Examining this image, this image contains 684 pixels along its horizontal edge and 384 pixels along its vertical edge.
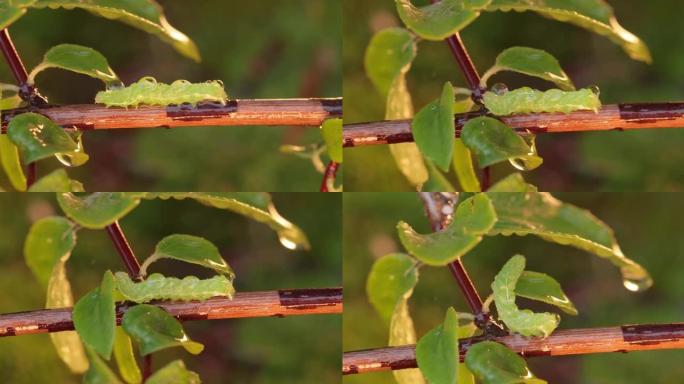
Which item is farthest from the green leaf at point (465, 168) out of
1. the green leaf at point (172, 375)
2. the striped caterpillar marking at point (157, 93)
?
the green leaf at point (172, 375)

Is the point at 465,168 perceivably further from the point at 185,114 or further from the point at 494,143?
the point at 185,114

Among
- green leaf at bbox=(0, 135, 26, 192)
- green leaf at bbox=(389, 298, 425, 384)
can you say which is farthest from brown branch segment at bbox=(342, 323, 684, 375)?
green leaf at bbox=(0, 135, 26, 192)

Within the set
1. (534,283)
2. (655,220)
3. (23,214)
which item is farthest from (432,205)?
(23,214)

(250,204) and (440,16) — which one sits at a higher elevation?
(440,16)

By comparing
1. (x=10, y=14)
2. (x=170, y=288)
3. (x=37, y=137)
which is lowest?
(x=170, y=288)

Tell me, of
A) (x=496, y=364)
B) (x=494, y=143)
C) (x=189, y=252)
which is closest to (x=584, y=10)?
(x=494, y=143)

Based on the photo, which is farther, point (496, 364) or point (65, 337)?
point (65, 337)
